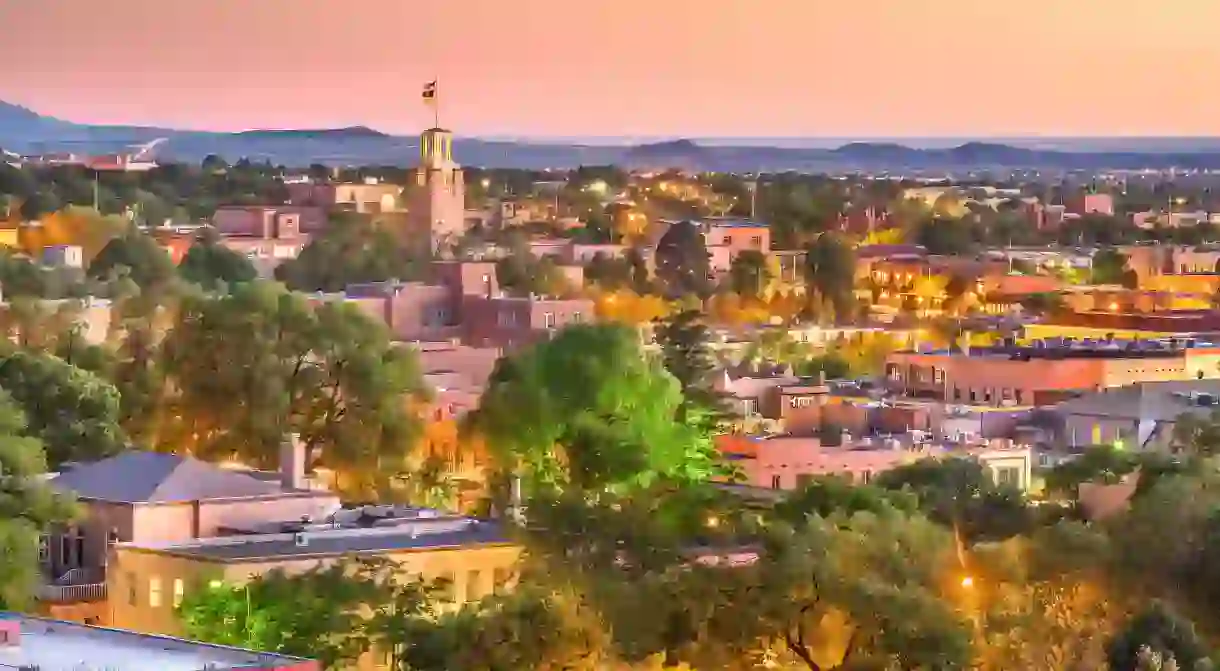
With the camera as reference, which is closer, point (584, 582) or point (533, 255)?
point (584, 582)

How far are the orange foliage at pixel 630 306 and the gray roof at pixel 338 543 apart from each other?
1376 inches

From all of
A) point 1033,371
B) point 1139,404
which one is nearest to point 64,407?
point 1139,404

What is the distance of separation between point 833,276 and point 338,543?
183 ft

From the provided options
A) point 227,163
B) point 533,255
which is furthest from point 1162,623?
point 227,163

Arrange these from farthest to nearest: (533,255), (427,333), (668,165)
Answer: (668,165) < (533,255) < (427,333)

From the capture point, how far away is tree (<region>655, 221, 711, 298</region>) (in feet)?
273

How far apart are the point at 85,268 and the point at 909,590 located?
153 feet

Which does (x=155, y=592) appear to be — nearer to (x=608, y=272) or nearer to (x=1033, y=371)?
(x=1033, y=371)

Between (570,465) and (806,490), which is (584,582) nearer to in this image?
(806,490)

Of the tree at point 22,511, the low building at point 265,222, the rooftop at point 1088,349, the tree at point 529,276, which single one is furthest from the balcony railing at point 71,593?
the low building at point 265,222

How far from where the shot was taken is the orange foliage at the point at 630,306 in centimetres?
6662

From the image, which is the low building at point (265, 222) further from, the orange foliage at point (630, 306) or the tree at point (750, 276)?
the orange foliage at point (630, 306)

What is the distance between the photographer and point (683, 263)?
87312 mm

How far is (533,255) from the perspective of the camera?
268ft
